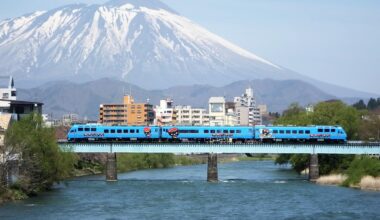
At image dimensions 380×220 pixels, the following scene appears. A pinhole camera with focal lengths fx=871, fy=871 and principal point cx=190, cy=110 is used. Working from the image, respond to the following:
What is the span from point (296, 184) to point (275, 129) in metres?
10.3

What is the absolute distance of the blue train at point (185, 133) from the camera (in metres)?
88.9

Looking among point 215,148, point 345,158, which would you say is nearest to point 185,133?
point 215,148

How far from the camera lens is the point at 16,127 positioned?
64188 mm

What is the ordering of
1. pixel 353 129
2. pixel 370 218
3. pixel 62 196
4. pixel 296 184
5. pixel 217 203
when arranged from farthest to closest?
1. pixel 353 129
2. pixel 296 184
3. pixel 62 196
4. pixel 217 203
5. pixel 370 218

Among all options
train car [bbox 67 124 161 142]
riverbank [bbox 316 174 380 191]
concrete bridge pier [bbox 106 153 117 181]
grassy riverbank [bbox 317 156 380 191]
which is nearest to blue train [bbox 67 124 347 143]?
train car [bbox 67 124 161 142]

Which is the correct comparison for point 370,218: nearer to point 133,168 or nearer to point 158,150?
point 158,150

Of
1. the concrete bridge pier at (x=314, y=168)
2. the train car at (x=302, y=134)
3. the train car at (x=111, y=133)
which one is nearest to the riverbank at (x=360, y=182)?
the concrete bridge pier at (x=314, y=168)

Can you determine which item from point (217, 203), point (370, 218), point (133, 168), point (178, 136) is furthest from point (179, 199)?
point (133, 168)

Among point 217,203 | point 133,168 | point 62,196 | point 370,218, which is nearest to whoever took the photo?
point 370,218

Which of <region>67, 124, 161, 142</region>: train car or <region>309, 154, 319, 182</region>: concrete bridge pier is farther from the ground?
<region>67, 124, 161, 142</region>: train car

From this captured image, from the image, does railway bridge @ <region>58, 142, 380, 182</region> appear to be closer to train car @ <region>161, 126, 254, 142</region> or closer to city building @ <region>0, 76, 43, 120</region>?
train car @ <region>161, 126, 254, 142</region>

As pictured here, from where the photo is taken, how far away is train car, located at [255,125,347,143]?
288ft

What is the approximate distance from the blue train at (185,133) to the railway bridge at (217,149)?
2.25 metres

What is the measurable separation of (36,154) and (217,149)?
2407cm
